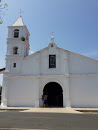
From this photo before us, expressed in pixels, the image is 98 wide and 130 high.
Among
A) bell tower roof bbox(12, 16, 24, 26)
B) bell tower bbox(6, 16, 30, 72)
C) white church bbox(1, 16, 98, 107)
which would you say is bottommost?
white church bbox(1, 16, 98, 107)

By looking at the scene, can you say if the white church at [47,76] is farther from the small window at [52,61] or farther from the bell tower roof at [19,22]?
the bell tower roof at [19,22]

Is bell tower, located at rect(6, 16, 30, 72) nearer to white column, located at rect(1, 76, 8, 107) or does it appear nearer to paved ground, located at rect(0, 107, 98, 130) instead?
white column, located at rect(1, 76, 8, 107)

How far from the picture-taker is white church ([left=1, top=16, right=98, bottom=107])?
20797mm

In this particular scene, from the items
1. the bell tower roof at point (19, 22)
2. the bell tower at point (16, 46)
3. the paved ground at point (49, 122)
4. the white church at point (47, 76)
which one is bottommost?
the paved ground at point (49, 122)

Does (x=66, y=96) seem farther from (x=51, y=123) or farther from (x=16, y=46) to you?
(x=51, y=123)

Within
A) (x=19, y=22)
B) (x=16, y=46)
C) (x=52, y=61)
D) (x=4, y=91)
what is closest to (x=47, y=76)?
(x=52, y=61)

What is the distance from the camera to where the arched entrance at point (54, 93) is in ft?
75.5

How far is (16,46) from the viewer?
2381 centimetres

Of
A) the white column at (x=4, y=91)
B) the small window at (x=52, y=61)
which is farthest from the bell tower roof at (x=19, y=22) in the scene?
the white column at (x=4, y=91)

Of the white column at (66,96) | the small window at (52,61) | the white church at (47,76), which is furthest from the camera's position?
the small window at (52,61)

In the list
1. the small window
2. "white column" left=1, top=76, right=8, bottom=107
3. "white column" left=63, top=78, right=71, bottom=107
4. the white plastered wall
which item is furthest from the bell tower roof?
the white plastered wall

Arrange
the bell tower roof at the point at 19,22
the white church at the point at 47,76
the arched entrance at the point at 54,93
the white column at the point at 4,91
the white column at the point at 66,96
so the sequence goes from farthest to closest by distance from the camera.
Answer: the bell tower roof at the point at 19,22 < the arched entrance at the point at 54,93 < the white column at the point at 4,91 < the white church at the point at 47,76 < the white column at the point at 66,96

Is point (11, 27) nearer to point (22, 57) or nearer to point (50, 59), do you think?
point (22, 57)

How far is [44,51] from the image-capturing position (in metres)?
22.9
